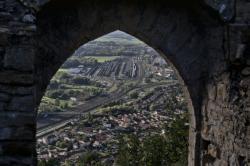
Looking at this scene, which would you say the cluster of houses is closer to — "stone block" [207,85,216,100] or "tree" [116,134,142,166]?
"tree" [116,134,142,166]

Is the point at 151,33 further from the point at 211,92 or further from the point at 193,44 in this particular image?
the point at 211,92

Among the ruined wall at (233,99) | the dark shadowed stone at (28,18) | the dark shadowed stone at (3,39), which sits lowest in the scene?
the ruined wall at (233,99)

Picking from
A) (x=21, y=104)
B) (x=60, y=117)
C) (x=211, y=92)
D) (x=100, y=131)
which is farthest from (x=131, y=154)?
(x=60, y=117)

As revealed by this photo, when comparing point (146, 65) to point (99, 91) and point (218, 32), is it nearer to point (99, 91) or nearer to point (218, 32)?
point (99, 91)

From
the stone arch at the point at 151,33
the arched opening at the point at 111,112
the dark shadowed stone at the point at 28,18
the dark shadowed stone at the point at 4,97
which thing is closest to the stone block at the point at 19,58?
the dark shadowed stone at the point at 4,97

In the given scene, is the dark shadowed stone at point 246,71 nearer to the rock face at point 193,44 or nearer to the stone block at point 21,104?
the rock face at point 193,44

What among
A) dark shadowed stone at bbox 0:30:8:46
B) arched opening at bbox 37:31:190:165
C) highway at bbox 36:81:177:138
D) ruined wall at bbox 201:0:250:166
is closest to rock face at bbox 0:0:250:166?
ruined wall at bbox 201:0:250:166
